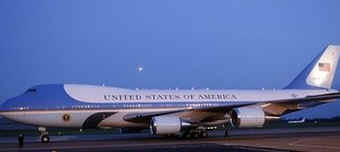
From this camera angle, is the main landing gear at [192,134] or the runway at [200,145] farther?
the main landing gear at [192,134]

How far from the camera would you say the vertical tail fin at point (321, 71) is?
1451 inches

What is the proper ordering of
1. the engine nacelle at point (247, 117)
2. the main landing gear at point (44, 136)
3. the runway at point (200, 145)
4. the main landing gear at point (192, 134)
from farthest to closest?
the main landing gear at point (192, 134) → the main landing gear at point (44, 136) → the engine nacelle at point (247, 117) → the runway at point (200, 145)

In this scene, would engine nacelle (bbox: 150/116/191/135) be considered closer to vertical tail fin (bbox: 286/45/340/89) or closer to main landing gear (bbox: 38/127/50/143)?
main landing gear (bbox: 38/127/50/143)

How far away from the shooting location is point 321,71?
121ft

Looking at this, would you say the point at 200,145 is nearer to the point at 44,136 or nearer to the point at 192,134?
the point at 192,134

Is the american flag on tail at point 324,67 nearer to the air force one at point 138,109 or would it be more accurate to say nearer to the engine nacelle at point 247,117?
the air force one at point 138,109

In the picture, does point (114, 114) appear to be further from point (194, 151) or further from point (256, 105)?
point (194, 151)

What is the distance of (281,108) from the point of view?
103 ft

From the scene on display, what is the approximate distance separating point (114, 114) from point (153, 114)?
2.40m

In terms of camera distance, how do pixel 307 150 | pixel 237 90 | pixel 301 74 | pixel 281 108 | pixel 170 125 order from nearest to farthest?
pixel 307 150 → pixel 170 125 → pixel 281 108 → pixel 237 90 → pixel 301 74

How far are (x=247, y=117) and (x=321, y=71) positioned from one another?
11.7 metres

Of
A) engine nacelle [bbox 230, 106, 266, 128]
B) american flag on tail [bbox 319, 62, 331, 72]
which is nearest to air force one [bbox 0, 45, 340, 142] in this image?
engine nacelle [bbox 230, 106, 266, 128]

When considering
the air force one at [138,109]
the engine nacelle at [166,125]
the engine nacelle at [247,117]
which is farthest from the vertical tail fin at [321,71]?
the engine nacelle at [166,125]

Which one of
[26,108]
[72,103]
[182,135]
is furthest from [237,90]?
[26,108]
